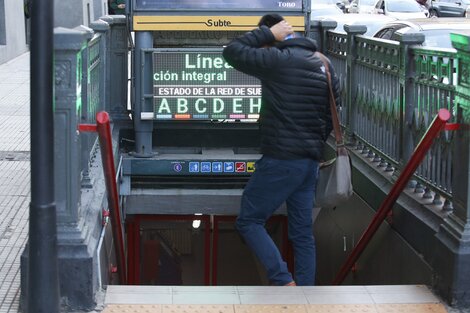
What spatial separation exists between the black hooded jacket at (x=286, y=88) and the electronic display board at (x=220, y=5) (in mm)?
3574

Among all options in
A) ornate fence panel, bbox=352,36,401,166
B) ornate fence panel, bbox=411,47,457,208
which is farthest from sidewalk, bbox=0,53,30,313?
ornate fence panel, bbox=352,36,401,166

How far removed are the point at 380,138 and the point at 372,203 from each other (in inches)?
23.4

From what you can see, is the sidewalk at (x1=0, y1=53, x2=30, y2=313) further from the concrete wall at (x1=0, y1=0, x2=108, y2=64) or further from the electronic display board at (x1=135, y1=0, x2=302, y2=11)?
the concrete wall at (x1=0, y1=0, x2=108, y2=64)

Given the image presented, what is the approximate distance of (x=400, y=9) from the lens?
31688 mm

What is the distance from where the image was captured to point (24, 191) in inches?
350

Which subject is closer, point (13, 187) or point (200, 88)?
point (13, 187)

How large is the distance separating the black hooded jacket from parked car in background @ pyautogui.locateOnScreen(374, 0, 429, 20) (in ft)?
81.3

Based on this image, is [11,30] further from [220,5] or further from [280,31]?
[280,31]

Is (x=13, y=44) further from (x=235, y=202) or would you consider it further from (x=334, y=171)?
(x=334, y=171)

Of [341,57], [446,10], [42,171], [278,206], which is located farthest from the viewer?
[446,10]

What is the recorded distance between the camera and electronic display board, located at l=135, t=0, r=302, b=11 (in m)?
9.84

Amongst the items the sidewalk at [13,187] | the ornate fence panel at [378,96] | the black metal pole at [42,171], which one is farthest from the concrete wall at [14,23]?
the black metal pole at [42,171]

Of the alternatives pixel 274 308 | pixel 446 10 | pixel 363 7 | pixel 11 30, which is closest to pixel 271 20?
pixel 274 308

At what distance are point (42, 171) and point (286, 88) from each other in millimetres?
2029
